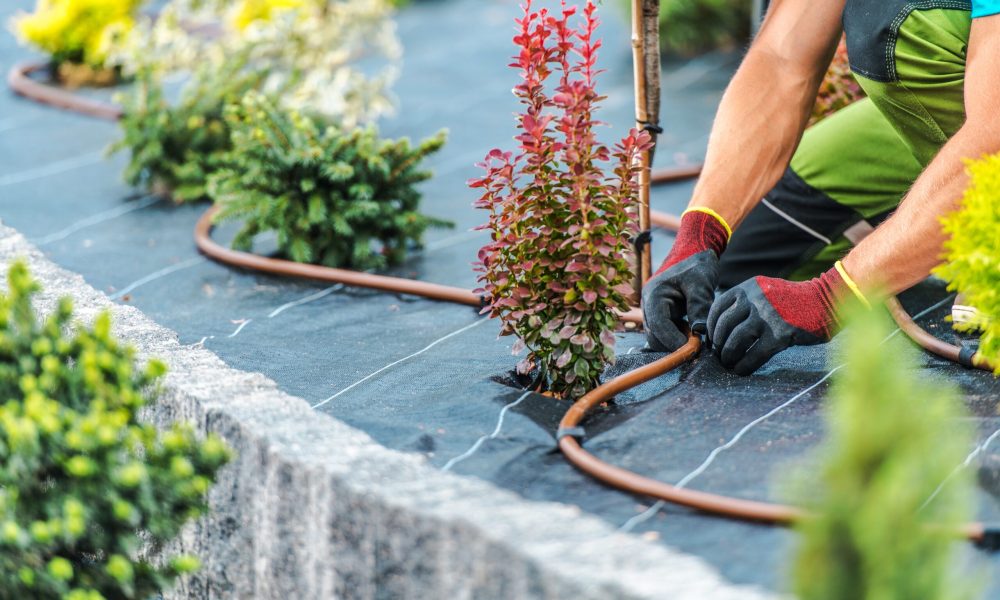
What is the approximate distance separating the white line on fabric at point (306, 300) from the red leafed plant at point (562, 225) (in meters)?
0.99

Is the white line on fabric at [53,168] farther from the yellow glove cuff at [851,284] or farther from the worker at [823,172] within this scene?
the yellow glove cuff at [851,284]

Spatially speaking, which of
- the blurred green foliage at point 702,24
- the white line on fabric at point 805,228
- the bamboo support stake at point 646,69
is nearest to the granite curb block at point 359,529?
the bamboo support stake at point 646,69

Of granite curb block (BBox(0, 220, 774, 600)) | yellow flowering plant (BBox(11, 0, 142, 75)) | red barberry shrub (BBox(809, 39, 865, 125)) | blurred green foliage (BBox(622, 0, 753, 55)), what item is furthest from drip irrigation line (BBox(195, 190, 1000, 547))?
blurred green foliage (BBox(622, 0, 753, 55))

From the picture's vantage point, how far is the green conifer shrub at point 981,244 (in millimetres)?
2127

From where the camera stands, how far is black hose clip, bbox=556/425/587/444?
7.69ft

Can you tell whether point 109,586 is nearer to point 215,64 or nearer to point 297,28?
point 215,64

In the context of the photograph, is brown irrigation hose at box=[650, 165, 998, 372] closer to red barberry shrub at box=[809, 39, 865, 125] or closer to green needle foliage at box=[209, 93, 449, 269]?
red barberry shrub at box=[809, 39, 865, 125]

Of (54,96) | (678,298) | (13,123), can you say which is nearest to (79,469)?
(678,298)

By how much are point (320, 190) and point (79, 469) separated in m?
2.06

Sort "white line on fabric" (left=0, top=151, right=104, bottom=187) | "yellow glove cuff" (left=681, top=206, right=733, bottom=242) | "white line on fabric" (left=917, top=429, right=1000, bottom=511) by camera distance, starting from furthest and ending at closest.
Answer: "white line on fabric" (left=0, top=151, right=104, bottom=187)
"yellow glove cuff" (left=681, top=206, right=733, bottom=242)
"white line on fabric" (left=917, top=429, right=1000, bottom=511)

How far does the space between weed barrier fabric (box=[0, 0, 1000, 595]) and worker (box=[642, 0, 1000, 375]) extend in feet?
0.59

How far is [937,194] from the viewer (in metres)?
2.53

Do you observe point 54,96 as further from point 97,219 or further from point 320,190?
point 320,190

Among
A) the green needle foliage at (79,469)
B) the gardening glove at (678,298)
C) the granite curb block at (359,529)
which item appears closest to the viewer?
the granite curb block at (359,529)
